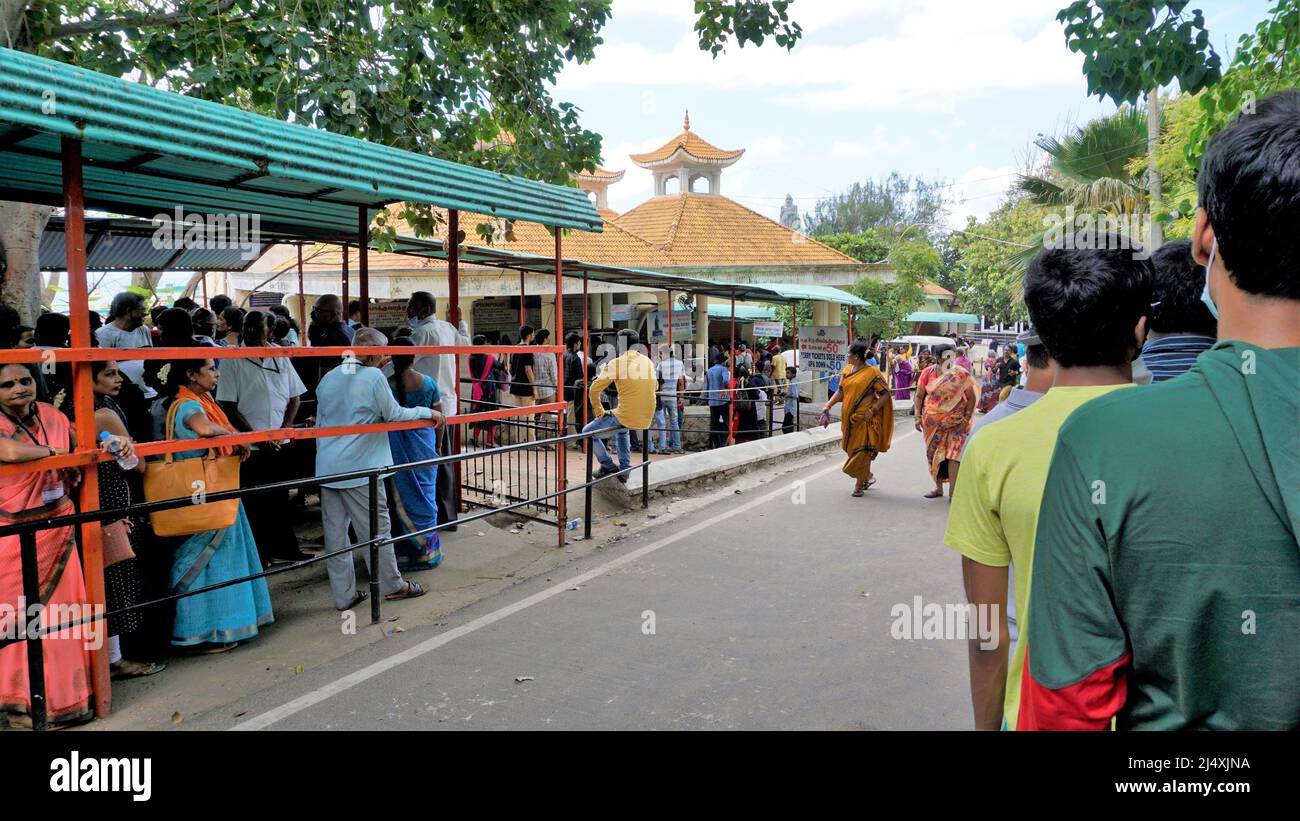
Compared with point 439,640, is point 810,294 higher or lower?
higher

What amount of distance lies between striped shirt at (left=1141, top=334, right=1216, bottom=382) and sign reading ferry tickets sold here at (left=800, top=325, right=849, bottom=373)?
1440 cm

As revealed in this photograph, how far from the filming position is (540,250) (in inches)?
745

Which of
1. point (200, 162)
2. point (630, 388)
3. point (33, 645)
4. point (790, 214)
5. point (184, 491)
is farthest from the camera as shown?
point (790, 214)

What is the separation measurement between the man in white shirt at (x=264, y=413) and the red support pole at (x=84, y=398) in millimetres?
1837

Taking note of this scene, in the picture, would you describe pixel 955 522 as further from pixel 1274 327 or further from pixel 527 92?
pixel 527 92

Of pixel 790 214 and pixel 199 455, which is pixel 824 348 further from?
pixel 790 214

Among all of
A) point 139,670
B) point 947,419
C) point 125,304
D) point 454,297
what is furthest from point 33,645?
point 947,419

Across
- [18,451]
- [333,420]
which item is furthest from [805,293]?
[18,451]

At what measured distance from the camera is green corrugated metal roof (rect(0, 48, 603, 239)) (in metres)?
3.55

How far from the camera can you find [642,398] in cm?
911

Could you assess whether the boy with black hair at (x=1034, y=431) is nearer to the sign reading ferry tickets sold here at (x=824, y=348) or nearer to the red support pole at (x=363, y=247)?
the red support pole at (x=363, y=247)

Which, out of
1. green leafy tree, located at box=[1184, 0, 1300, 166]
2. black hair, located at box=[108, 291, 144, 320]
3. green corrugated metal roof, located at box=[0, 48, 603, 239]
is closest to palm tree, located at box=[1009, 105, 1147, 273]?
green leafy tree, located at box=[1184, 0, 1300, 166]

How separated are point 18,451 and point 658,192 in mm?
24293

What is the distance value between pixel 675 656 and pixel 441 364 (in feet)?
12.2
